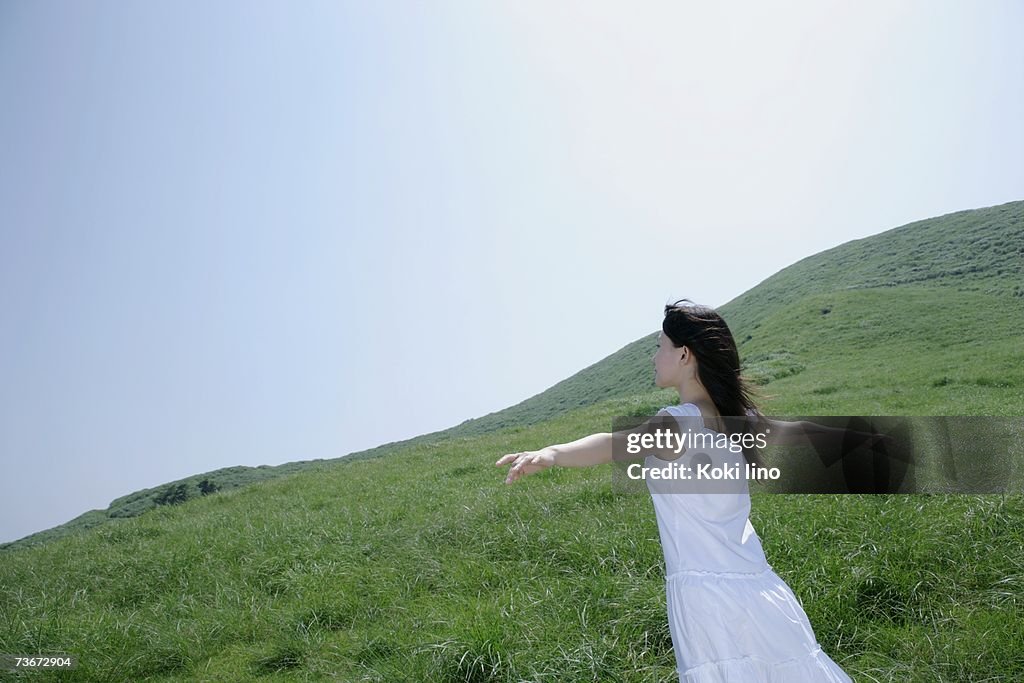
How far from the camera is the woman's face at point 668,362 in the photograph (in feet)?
9.63

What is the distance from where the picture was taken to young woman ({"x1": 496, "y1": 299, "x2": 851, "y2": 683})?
8.00 ft

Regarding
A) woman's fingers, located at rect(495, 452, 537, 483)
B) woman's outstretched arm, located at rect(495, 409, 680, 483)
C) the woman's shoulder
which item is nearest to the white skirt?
woman's outstretched arm, located at rect(495, 409, 680, 483)

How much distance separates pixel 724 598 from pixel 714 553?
17cm

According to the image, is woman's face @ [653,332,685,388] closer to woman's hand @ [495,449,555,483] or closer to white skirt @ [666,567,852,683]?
woman's hand @ [495,449,555,483]

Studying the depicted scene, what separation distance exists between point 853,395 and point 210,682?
1505 centimetres

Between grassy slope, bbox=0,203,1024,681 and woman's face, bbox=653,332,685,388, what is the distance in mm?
2382

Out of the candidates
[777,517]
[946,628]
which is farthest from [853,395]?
[946,628]

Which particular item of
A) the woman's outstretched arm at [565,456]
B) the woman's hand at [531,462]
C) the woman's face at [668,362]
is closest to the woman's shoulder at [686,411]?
the woman's face at [668,362]

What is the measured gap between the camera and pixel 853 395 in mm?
15734

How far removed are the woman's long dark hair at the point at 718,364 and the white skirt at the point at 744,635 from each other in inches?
23.9

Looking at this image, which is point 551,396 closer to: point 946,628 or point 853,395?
point 853,395

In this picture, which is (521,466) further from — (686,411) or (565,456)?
(686,411)

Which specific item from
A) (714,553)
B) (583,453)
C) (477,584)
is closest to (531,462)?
(583,453)

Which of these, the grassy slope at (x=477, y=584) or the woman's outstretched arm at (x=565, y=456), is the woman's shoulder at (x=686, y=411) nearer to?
the woman's outstretched arm at (x=565, y=456)
